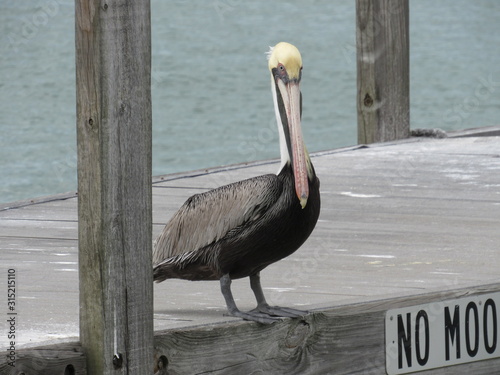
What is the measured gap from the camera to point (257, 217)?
3.65m

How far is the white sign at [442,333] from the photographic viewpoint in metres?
4.18

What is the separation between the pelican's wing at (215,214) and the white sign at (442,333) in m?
0.72

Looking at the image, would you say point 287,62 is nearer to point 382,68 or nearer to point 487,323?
point 487,323

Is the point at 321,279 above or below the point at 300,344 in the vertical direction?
above

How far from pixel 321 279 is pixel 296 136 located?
3.54 ft

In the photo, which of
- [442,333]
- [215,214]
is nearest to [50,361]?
[215,214]

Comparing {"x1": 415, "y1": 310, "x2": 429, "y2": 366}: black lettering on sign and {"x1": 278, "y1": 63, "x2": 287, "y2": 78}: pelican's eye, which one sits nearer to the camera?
{"x1": 278, "y1": 63, "x2": 287, "y2": 78}: pelican's eye

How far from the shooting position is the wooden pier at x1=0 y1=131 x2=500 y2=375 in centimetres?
371

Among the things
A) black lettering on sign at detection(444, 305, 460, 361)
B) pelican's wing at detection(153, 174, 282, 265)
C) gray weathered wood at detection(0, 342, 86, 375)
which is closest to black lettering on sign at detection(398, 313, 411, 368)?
black lettering on sign at detection(444, 305, 460, 361)

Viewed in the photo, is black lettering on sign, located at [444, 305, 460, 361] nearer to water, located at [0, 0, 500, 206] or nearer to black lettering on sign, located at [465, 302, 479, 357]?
black lettering on sign, located at [465, 302, 479, 357]

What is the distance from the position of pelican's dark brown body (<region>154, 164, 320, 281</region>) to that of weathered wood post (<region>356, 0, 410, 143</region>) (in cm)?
469

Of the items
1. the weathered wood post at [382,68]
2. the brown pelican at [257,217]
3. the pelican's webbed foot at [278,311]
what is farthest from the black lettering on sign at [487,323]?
the weathered wood post at [382,68]

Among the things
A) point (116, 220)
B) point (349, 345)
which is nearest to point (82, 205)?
point (116, 220)

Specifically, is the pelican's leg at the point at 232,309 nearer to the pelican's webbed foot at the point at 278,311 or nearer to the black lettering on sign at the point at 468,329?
the pelican's webbed foot at the point at 278,311
